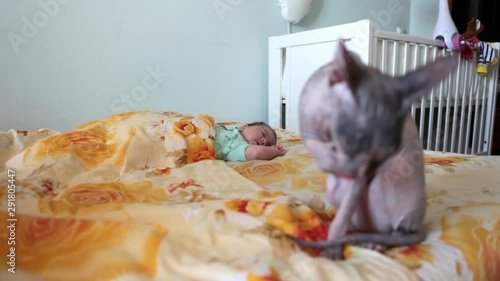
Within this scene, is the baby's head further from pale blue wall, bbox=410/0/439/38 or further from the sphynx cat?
pale blue wall, bbox=410/0/439/38

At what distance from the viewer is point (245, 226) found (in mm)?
573

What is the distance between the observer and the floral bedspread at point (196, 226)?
471 millimetres

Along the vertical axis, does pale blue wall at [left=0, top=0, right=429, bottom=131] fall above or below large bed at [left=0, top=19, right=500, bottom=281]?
above

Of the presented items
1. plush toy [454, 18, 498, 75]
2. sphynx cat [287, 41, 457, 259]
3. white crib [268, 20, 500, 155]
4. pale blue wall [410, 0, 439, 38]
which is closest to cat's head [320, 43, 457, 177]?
sphynx cat [287, 41, 457, 259]

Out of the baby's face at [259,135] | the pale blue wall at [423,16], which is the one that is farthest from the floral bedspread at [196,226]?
the pale blue wall at [423,16]

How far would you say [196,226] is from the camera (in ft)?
1.89

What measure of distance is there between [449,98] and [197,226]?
1.91 meters

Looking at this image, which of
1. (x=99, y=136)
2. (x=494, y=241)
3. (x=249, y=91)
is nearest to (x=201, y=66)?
(x=249, y=91)

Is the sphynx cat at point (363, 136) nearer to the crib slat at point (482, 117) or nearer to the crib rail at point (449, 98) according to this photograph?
the crib rail at point (449, 98)

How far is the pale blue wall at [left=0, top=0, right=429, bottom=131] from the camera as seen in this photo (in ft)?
4.61

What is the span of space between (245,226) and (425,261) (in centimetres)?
28

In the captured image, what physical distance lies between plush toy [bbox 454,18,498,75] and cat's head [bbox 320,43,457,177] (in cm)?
185

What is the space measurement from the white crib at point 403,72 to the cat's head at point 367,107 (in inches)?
43.6

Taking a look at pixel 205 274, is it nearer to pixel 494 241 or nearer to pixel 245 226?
pixel 245 226
